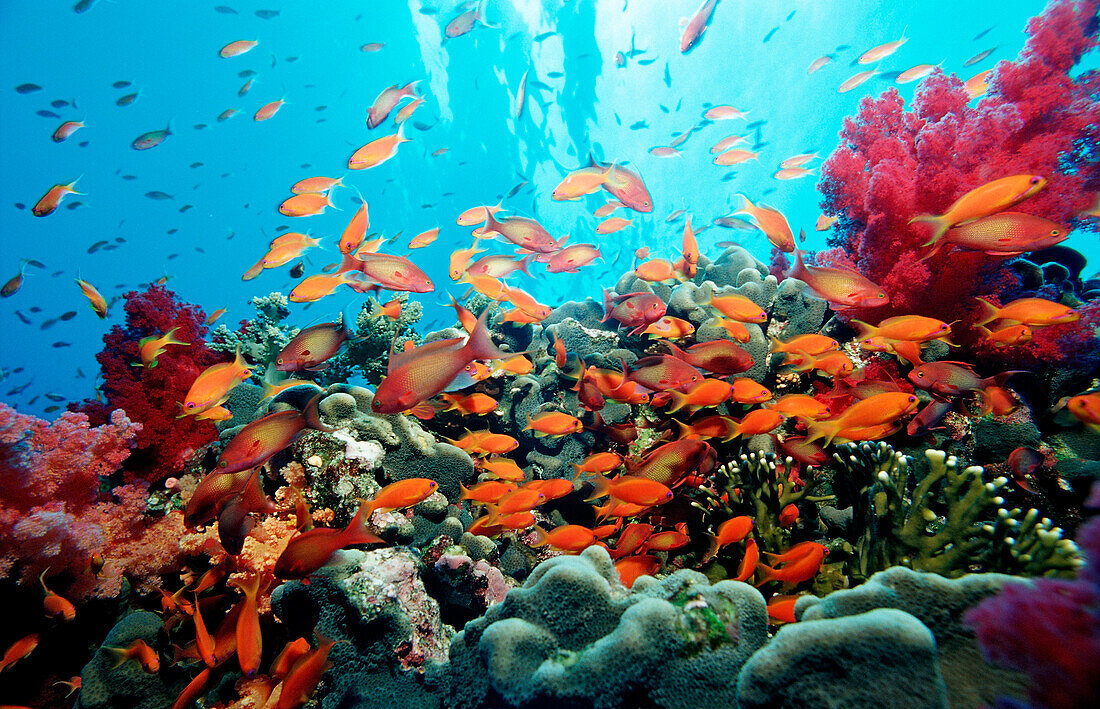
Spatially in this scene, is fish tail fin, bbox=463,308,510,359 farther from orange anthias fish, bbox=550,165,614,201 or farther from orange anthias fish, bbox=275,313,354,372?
orange anthias fish, bbox=550,165,614,201

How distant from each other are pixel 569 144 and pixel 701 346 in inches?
1715

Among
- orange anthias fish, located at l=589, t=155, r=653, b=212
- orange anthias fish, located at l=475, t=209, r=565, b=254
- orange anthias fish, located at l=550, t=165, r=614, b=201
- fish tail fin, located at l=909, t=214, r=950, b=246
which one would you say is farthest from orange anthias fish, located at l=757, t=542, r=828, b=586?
orange anthias fish, located at l=550, t=165, r=614, b=201

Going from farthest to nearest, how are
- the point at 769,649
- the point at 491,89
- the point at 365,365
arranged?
the point at 491,89 → the point at 365,365 → the point at 769,649

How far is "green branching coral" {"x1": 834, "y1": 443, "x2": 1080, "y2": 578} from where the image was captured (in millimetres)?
1951

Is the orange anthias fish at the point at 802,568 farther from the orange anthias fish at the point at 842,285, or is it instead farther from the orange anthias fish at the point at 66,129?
the orange anthias fish at the point at 66,129

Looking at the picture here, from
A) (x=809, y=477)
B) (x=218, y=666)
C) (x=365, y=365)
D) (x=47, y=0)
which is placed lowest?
(x=218, y=666)

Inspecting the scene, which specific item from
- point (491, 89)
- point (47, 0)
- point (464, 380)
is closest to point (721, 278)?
point (464, 380)

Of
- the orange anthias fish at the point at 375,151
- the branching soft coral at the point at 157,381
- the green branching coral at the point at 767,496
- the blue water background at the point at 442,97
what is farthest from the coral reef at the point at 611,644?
the blue water background at the point at 442,97

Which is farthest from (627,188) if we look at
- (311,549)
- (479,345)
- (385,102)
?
(311,549)

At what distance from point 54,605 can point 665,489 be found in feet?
14.5

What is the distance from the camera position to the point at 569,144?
41375 millimetres

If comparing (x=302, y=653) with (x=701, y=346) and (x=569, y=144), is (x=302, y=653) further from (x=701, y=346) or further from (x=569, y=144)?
(x=569, y=144)

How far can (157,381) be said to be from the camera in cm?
495

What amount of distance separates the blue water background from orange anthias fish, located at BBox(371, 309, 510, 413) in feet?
94.8
